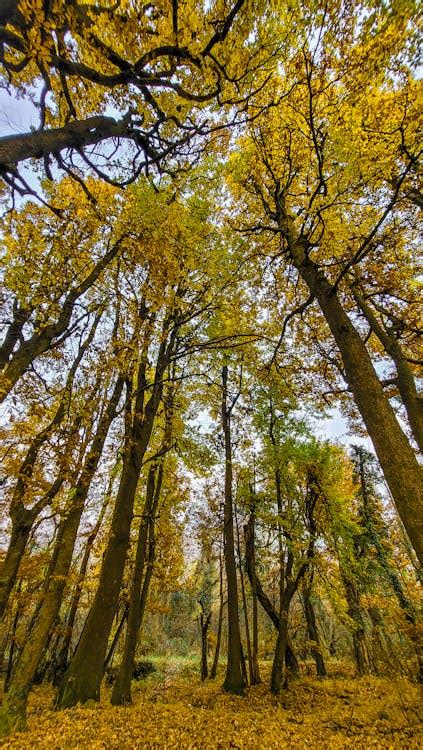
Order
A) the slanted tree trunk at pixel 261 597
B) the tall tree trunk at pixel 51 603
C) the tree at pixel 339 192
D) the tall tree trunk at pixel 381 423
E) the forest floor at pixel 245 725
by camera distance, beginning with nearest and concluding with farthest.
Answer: the tall tree trunk at pixel 381 423
the tree at pixel 339 192
the forest floor at pixel 245 725
the tall tree trunk at pixel 51 603
the slanted tree trunk at pixel 261 597

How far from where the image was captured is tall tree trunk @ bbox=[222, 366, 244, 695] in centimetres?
915

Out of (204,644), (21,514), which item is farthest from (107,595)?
(204,644)

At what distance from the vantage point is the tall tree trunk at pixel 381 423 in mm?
2869

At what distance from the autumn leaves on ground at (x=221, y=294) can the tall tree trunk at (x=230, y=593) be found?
0.10 m

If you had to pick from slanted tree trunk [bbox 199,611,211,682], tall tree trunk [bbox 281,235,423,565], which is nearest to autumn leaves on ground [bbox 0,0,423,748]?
tall tree trunk [bbox 281,235,423,565]

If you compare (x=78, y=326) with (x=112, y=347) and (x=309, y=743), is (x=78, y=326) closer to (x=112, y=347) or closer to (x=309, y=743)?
(x=112, y=347)

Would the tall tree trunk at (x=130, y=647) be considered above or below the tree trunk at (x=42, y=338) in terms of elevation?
below

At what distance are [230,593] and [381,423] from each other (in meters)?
9.29

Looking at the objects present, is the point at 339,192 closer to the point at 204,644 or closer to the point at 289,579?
the point at 289,579

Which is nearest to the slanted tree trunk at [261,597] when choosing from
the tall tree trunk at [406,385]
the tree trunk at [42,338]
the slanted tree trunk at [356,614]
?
the slanted tree trunk at [356,614]

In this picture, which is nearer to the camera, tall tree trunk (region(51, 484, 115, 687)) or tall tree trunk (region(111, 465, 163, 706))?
tall tree trunk (region(111, 465, 163, 706))

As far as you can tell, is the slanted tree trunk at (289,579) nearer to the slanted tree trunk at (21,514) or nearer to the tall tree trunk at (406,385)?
the tall tree trunk at (406,385)

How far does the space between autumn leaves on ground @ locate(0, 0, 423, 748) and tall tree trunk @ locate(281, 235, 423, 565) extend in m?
0.02

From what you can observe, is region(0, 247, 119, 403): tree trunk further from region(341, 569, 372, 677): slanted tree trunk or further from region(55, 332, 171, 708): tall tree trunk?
region(341, 569, 372, 677): slanted tree trunk
